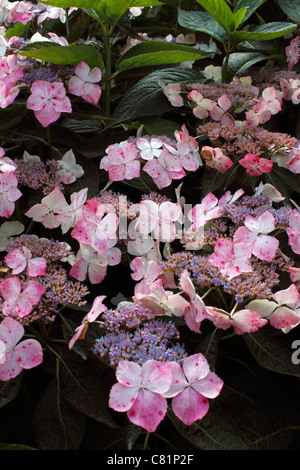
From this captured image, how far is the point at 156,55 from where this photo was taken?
3.01ft

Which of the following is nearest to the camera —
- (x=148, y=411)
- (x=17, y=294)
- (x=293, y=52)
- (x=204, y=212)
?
(x=148, y=411)

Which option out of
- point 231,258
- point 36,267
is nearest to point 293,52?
point 231,258

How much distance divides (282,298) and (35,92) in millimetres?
A: 541

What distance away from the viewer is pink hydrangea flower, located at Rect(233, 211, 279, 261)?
2.20 feet

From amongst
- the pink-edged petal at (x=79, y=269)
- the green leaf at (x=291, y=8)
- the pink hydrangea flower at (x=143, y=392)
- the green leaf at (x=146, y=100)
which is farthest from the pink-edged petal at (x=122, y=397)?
the green leaf at (x=291, y=8)

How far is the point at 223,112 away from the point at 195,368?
21.0 inches

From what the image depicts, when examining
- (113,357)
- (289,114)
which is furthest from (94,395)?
(289,114)

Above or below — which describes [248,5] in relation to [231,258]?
above

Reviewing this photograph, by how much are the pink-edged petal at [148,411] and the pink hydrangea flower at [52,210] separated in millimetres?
344

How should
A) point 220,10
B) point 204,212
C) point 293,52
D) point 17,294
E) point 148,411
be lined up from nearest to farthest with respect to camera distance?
1. point 148,411
2. point 17,294
3. point 204,212
4. point 220,10
5. point 293,52

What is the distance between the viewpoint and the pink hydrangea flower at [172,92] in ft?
3.14

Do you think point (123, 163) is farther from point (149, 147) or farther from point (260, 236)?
point (260, 236)

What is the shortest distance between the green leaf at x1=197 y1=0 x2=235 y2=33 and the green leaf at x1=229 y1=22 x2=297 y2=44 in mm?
26

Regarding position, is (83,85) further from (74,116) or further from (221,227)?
(221,227)
